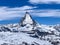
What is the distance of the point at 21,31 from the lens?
153250mm

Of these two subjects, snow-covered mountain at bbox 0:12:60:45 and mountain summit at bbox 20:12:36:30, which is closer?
snow-covered mountain at bbox 0:12:60:45

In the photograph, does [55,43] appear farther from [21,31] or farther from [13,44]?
[21,31]

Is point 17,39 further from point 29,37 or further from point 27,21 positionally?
point 27,21

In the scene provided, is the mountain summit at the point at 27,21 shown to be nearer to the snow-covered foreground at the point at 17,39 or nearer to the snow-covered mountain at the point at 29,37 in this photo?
the snow-covered mountain at the point at 29,37

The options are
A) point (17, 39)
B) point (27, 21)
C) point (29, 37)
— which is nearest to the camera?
point (17, 39)

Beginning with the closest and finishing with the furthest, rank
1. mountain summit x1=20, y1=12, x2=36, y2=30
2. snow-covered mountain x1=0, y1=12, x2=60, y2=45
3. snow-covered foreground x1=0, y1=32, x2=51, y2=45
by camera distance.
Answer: snow-covered foreground x1=0, y1=32, x2=51, y2=45
snow-covered mountain x1=0, y1=12, x2=60, y2=45
mountain summit x1=20, y1=12, x2=36, y2=30

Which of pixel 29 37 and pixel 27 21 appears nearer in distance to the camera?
pixel 29 37

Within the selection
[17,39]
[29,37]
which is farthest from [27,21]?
[17,39]

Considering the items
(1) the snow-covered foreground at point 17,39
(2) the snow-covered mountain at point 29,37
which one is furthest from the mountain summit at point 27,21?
(1) the snow-covered foreground at point 17,39

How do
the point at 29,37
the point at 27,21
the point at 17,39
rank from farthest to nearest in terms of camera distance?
the point at 27,21 < the point at 29,37 < the point at 17,39

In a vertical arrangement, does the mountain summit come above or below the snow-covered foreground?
above

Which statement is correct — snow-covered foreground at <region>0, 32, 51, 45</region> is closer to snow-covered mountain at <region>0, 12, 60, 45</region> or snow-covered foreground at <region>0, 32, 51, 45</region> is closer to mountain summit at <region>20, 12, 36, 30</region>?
snow-covered mountain at <region>0, 12, 60, 45</region>

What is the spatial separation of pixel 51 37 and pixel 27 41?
15.5 metres

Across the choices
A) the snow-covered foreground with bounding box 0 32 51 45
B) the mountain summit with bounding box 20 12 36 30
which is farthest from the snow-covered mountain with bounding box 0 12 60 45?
the mountain summit with bounding box 20 12 36 30
